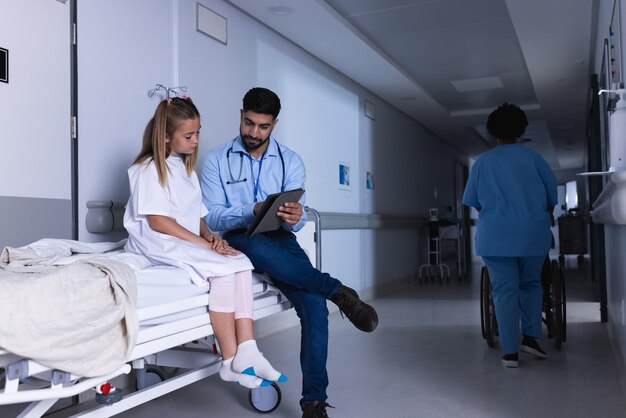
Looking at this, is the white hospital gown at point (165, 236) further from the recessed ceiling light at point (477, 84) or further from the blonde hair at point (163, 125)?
the recessed ceiling light at point (477, 84)

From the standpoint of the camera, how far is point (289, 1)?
4.02m

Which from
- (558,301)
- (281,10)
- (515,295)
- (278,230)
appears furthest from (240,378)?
(281,10)

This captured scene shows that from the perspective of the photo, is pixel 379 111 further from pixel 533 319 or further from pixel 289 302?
pixel 289 302

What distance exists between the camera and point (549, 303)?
3.81 meters

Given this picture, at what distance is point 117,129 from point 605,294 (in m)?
3.87

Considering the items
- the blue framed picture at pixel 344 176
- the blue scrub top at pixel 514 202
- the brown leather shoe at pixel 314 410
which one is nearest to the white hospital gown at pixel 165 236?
the brown leather shoe at pixel 314 410

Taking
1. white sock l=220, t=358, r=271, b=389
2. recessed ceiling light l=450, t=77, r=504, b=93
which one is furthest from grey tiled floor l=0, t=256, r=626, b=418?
recessed ceiling light l=450, t=77, r=504, b=93

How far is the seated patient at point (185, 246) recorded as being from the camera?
225 cm

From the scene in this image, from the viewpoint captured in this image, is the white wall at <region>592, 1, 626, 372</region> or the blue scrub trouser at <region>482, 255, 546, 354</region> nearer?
the white wall at <region>592, 1, 626, 372</region>

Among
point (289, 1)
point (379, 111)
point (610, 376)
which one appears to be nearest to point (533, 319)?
point (610, 376)

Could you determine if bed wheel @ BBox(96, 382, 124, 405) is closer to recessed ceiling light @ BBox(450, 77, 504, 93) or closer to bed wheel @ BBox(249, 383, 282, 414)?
bed wheel @ BBox(249, 383, 282, 414)

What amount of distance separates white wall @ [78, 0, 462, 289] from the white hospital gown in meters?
0.67

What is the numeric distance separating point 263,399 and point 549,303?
2169 millimetres

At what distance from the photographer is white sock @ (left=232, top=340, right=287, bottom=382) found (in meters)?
2.24
